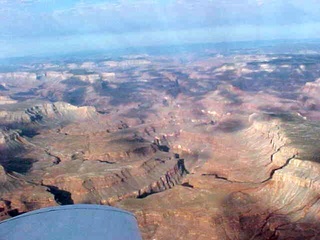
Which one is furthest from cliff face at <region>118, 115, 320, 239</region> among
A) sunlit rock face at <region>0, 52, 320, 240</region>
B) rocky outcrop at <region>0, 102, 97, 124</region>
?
rocky outcrop at <region>0, 102, 97, 124</region>

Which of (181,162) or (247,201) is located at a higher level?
(247,201)

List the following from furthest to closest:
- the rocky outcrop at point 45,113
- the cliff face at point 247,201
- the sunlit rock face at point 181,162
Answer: the rocky outcrop at point 45,113 < the sunlit rock face at point 181,162 < the cliff face at point 247,201

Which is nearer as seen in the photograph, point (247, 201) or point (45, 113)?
point (247, 201)

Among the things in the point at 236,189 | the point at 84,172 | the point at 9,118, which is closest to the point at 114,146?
the point at 84,172

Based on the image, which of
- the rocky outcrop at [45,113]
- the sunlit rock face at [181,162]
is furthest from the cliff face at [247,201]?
the rocky outcrop at [45,113]

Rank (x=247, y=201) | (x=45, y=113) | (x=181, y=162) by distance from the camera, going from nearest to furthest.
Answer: (x=247, y=201) → (x=181, y=162) → (x=45, y=113)

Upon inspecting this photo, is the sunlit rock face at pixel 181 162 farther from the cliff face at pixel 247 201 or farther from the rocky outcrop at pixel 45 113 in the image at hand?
the rocky outcrop at pixel 45 113

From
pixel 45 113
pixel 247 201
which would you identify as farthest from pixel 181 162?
pixel 45 113

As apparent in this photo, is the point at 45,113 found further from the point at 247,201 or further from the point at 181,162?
the point at 247,201

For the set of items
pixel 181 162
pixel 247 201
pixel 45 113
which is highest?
pixel 247 201
